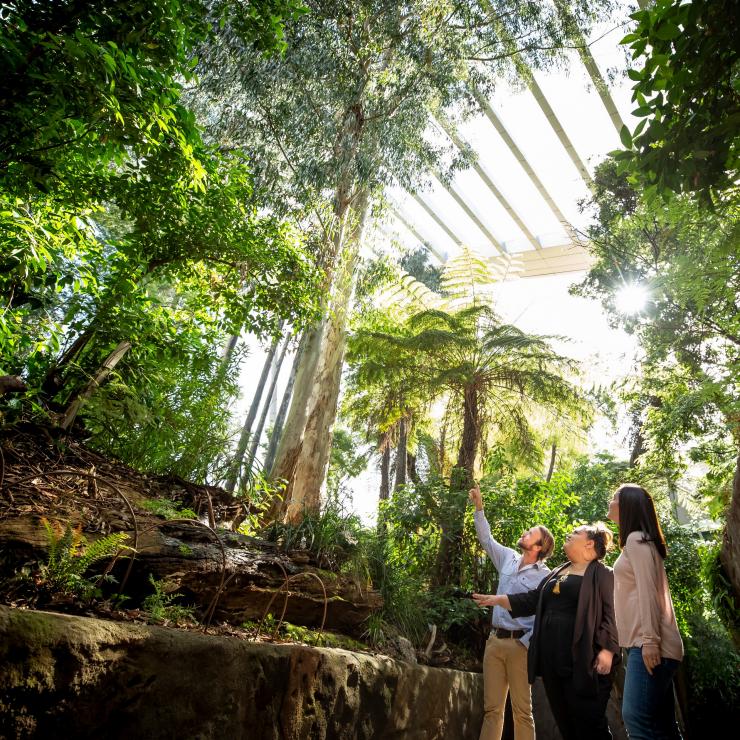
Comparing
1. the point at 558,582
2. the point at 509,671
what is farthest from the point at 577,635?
the point at 509,671

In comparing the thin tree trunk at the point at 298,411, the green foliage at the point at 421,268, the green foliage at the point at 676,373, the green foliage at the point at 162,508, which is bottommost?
the green foliage at the point at 162,508

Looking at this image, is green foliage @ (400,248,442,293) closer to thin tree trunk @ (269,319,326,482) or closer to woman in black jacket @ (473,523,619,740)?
thin tree trunk @ (269,319,326,482)

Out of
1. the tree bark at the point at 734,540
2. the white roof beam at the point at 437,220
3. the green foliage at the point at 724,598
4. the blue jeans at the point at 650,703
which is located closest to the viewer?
the blue jeans at the point at 650,703

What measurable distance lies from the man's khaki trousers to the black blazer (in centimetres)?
49

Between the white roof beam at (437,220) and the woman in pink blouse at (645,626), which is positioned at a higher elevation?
the white roof beam at (437,220)

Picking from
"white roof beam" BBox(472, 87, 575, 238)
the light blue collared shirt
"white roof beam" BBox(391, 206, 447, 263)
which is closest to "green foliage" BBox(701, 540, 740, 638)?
the light blue collared shirt

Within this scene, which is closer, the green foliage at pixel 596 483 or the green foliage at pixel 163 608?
the green foliage at pixel 163 608


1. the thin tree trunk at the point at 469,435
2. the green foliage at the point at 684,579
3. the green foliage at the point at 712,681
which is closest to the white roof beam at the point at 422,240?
the thin tree trunk at the point at 469,435

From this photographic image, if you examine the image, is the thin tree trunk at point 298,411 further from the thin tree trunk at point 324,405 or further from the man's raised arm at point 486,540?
the man's raised arm at point 486,540

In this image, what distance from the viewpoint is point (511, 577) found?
344cm

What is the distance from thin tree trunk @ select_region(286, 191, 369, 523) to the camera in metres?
5.93

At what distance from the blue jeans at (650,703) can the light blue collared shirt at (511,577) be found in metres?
1.12

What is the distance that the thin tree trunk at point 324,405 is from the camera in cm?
593

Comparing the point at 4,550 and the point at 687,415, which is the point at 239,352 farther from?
the point at 687,415
